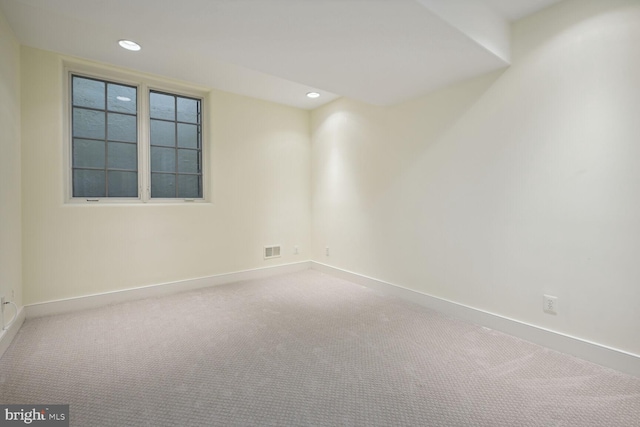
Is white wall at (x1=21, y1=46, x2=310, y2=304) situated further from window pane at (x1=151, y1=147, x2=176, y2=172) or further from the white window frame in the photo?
window pane at (x1=151, y1=147, x2=176, y2=172)

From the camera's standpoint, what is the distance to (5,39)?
2188mm

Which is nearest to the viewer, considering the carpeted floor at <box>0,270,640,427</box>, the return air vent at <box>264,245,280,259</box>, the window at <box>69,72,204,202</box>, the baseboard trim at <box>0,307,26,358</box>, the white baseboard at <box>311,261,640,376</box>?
the carpeted floor at <box>0,270,640,427</box>

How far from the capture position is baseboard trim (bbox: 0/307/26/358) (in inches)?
79.8

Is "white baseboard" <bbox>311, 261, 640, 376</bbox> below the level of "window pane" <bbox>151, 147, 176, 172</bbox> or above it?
below

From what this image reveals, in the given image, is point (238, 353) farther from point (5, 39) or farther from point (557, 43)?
point (557, 43)

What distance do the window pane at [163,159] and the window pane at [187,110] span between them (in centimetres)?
45

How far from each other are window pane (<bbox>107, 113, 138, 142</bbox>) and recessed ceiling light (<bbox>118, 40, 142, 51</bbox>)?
0.81 m

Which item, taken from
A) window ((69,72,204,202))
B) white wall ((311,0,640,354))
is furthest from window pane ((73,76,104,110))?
white wall ((311,0,640,354))

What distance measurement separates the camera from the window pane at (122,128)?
10.2 ft

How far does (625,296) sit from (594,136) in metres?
1.06

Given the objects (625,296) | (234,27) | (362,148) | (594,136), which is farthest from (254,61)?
(625,296)

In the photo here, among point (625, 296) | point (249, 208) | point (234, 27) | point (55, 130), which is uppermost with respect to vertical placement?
point (234, 27)

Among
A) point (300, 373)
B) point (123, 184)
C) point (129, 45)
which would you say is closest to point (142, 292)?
point (123, 184)

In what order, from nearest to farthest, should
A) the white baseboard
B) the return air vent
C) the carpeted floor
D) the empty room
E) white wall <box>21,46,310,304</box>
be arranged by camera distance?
the carpeted floor, the empty room, the white baseboard, white wall <box>21,46,310,304</box>, the return air vent
